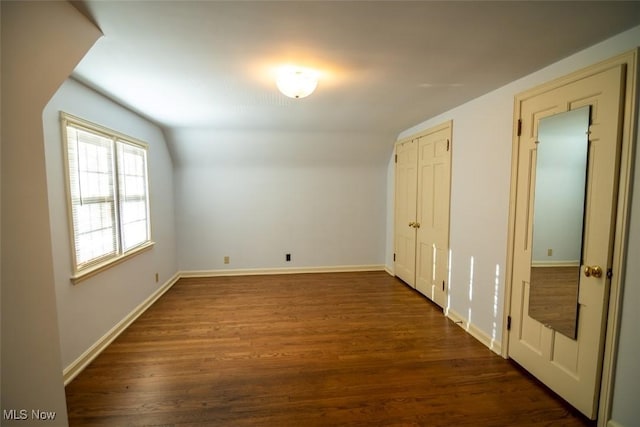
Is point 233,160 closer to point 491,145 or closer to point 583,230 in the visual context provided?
point 491,145

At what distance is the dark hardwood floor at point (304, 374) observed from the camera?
187 cm

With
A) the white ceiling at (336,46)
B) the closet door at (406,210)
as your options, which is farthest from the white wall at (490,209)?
the closet door at (406,210)

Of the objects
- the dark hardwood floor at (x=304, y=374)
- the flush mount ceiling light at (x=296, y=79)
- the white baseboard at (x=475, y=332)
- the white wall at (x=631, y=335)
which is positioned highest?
the flush mount ceiling light at (x=296, y=79)

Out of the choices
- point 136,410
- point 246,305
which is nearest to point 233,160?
point 246,305

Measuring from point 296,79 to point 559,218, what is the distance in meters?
2.10

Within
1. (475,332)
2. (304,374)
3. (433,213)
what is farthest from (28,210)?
(433,213)

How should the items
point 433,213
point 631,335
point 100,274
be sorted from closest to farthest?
point 631,335, point 100,274, point 433,213

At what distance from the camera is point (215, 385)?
2.15 meters

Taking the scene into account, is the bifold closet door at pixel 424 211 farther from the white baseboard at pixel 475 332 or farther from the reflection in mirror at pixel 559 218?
the reflection in mirror at pixel 559 218

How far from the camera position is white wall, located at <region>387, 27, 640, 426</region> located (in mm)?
1616

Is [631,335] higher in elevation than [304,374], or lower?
higher

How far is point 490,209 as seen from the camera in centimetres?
265

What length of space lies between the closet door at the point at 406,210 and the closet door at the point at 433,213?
141mm

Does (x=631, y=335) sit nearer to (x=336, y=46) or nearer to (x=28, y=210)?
(x=336, y=46)
